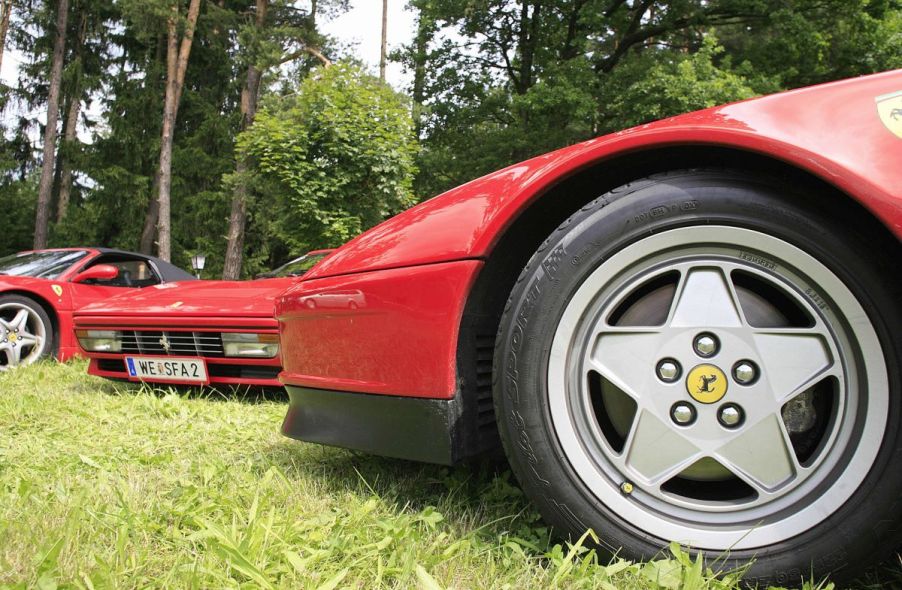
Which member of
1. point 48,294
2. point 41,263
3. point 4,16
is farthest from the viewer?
point 4,16

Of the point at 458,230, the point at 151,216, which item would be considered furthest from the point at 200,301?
the point at 151,216

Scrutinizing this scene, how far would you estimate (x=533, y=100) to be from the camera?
43.6 feet

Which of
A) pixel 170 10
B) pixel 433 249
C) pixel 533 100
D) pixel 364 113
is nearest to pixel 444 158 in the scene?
pixel 533 100

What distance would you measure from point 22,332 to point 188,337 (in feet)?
6.90

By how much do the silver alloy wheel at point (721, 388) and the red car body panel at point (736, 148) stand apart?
15cm

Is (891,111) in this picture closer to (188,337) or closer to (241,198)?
(188,337)

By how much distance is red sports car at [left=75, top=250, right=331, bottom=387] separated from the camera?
2.86m

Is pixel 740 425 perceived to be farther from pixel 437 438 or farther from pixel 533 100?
pixel 533 100

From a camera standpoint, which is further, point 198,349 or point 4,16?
point 4,16

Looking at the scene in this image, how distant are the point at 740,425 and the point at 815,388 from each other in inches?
6.8

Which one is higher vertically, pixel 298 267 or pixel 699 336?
pixel 298 267

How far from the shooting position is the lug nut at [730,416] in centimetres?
106

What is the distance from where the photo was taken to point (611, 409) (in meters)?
1.18

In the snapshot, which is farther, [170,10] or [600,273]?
[170,10]
